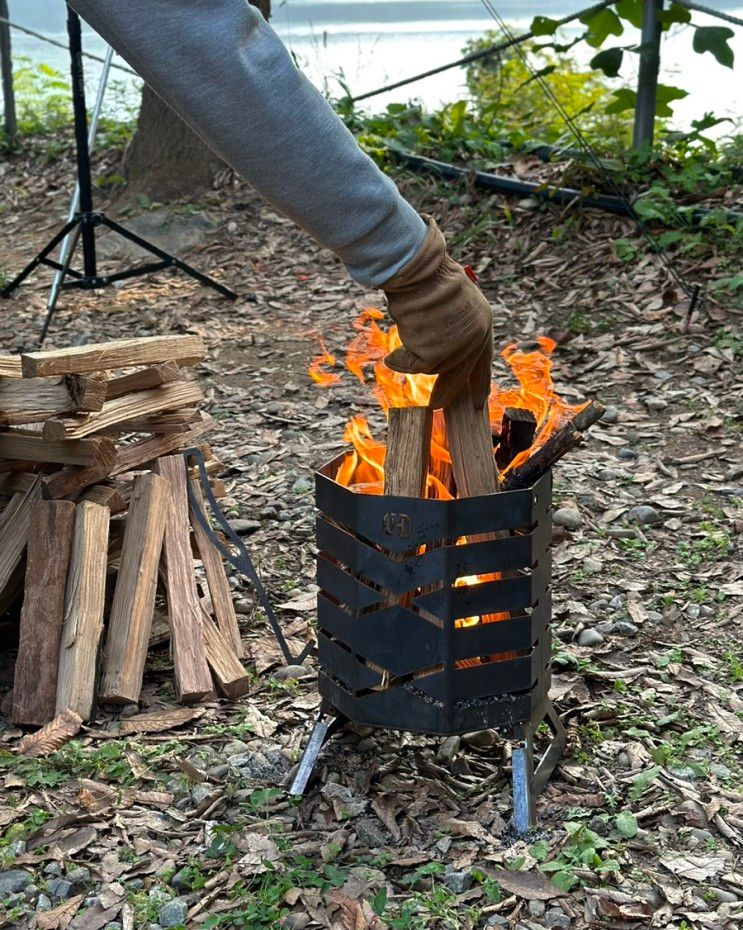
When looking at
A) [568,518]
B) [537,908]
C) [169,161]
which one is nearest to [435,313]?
[537,908]

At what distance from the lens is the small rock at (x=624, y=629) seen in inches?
130

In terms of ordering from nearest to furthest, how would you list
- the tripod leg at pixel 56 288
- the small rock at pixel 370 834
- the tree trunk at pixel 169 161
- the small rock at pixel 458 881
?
the small rock at pixel 458 881
the small rock at pixel 370 834
the tripod leg at pixel 56 288
the tree trunk at pixel 169 161

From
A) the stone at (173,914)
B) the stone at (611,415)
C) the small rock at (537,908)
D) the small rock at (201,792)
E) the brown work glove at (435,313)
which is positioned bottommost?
the stone at (173,914)

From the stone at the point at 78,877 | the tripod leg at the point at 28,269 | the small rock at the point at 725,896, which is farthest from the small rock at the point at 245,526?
the tripod leg at the point at 28,269

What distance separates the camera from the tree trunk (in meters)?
7.39

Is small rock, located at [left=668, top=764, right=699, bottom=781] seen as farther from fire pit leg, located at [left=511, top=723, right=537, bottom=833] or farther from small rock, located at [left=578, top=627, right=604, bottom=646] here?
small rock, located at [left=578, top=627, right=604, bottom=646]

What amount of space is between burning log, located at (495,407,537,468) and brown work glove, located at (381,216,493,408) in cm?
52

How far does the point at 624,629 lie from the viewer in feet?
10.9

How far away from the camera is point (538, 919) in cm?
219

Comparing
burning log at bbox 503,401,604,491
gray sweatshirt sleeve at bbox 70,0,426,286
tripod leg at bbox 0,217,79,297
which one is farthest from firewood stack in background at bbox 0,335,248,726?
tripod leg at bbox 0,217,79,297

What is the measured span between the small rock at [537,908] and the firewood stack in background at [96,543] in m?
1.06

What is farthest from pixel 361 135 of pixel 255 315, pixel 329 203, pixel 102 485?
pixel 329 203

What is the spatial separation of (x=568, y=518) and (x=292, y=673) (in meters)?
1.28

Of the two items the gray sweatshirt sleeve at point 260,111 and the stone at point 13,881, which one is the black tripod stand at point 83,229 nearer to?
the stone at point 13,881
